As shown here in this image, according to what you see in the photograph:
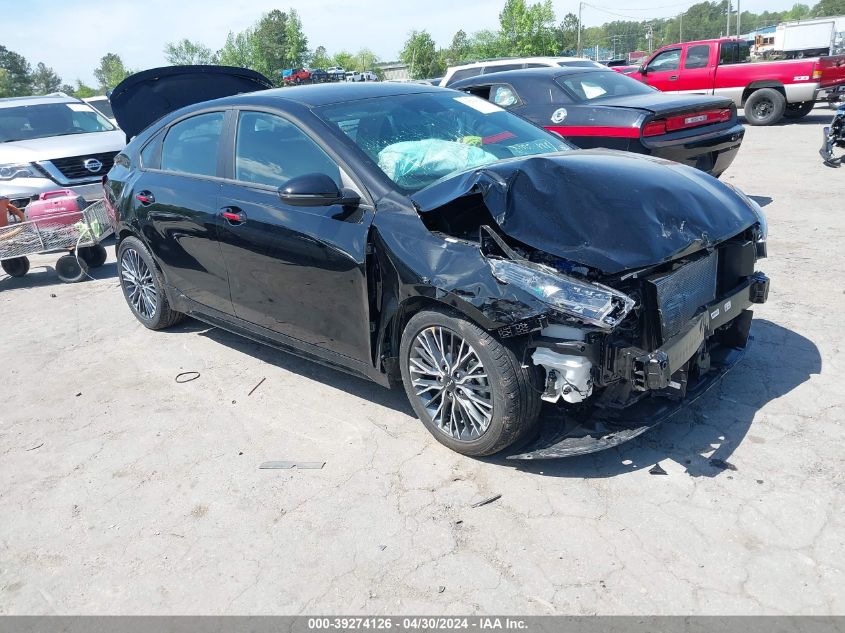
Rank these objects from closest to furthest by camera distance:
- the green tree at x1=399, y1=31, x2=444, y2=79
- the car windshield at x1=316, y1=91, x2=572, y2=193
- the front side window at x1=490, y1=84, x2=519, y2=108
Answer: the car windshield at x1=316, y1=91, x2=572, y2=193
the front side window at x1=490, y1=84, x2=519, y2=108
the green tree at x1=399, y1=31, x2=444, y2=79

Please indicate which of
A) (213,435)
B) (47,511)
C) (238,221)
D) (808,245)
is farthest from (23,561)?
(808,245)

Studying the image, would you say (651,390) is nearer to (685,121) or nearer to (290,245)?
(290,245)

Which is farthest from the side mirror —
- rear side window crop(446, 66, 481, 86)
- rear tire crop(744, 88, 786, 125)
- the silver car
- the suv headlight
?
rear tire crop(744, 88, 786, 125)

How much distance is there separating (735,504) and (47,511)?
3336mm

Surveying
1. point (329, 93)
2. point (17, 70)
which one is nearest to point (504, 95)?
point (329, 93)

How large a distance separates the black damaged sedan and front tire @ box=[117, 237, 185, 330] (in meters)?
0.77

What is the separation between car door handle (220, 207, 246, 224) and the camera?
170 inches

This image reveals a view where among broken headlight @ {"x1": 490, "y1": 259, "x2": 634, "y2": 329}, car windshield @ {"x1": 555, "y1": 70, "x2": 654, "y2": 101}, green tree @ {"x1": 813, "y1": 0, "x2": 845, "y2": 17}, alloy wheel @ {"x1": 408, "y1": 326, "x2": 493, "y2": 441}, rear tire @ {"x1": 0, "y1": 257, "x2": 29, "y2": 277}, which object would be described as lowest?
rear tire @ {"x1": 0, "y1": 257, "x2": 29, "y2": 277}

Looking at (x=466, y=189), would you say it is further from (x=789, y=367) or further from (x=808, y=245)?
(x=808, y=245)

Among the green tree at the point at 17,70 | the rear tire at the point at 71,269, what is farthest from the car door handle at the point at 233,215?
A: the green tree at the point at 17,70

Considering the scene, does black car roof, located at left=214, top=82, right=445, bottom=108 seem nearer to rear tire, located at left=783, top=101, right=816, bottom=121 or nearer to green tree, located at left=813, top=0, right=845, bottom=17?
rear tire, located at left=783, top=101, right=816, bottom=121

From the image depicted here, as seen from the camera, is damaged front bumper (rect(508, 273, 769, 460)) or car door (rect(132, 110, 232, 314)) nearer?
damaged front bumper (rect(508, 273, 769, 460))

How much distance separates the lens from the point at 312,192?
140 inches
